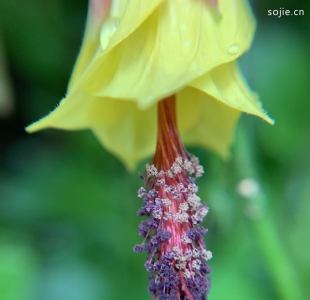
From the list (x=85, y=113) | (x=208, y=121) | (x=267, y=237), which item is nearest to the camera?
→ (x=85, y=113)

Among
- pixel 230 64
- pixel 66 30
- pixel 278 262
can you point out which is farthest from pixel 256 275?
pixel 66 30

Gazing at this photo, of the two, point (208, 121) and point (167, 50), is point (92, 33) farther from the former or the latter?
point (208, 121)

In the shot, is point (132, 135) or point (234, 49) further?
point (132, 135)

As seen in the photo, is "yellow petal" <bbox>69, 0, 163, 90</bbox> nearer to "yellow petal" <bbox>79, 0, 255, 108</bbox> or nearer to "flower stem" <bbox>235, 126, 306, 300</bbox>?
"yellow petal" <bbox>79, 0, 255, 108</bbox>

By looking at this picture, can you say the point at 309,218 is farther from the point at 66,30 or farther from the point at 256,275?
the point at 66,30

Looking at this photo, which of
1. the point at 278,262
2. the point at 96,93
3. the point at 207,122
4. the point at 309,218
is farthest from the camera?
the point at 309,218

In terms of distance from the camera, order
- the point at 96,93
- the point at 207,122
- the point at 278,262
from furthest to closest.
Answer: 1. the point at 278,262
2. the point at 207,122
3. the point at 96,93

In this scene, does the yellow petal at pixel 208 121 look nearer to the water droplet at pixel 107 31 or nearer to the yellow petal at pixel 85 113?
the yellow petal at pixel 85 113

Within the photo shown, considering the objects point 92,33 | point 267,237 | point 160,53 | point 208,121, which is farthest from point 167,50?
point 267,237
